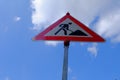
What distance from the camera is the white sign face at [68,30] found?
12.4 feet

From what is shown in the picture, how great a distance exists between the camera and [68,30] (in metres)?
3.82

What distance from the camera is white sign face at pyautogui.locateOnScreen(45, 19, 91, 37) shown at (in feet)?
12.4

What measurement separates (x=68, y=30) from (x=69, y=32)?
0.05 meters

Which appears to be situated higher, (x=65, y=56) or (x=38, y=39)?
(x=38, y=39)

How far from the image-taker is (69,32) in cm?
378

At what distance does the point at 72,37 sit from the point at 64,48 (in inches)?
10.9

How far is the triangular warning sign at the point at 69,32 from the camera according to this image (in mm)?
3754

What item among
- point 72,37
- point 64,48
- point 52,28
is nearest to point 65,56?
point 64,48

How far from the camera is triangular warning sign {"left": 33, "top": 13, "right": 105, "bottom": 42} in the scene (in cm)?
375

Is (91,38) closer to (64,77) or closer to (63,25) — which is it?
(63,25)

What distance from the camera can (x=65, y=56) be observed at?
3.41m

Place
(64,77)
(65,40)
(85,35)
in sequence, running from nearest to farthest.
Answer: (64,77) < (65,40) < (85,35)

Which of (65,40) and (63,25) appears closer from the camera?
(65,40)

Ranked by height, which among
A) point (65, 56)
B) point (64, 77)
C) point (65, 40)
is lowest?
point (64, 77)
